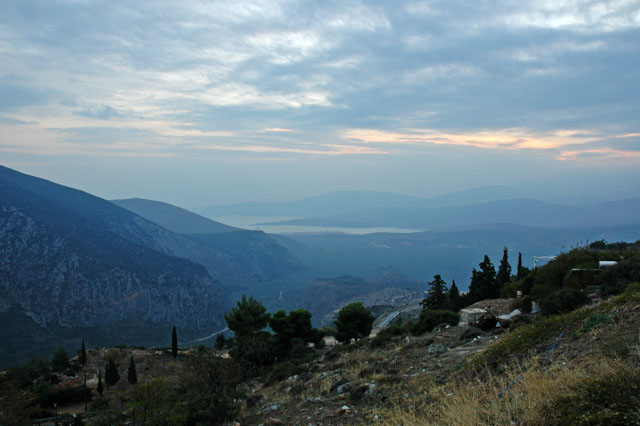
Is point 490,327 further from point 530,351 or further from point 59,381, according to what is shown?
point 59,381

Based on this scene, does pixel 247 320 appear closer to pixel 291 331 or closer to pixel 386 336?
pixel 291 331

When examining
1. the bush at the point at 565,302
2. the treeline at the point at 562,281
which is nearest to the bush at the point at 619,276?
the treeline at the point at 562,281

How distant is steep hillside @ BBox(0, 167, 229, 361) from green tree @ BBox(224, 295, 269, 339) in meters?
66.3


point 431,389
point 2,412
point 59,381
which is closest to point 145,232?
point 59,381

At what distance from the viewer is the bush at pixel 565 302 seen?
1413cm

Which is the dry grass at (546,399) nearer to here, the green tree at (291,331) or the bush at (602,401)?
the bush at (602,401)

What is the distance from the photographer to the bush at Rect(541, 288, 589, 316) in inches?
556

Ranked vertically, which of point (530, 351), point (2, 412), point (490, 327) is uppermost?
point (530, 351)

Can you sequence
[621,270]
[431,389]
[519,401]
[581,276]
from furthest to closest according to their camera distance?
[581,276] → [621,270] → [431,389] → [519,401]

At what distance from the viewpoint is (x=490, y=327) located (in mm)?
15492

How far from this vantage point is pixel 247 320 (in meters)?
29.8

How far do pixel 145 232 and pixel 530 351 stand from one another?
18665 cm

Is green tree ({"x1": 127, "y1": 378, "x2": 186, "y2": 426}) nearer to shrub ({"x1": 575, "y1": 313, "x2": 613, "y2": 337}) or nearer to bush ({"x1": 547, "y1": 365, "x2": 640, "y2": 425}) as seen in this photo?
bush ({"x1": 547, "y1": 365, "x2": 640, "y2": 425})

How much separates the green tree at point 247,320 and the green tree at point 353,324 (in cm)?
588
